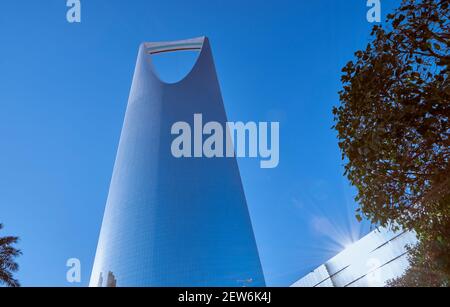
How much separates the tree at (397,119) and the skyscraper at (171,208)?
4097 centimetres

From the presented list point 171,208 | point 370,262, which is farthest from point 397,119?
point 171,208

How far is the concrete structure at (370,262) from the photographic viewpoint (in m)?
27.0

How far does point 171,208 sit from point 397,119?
48095mm

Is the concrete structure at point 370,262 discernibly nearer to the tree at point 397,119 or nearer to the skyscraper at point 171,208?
the skyscraper at point 171,208

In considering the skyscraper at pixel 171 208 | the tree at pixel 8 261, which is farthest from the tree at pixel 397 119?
the skyscraper at pixel 171 208

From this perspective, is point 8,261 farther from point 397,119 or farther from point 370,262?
point 370,262

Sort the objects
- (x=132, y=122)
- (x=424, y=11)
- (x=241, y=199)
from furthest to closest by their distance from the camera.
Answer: (x=132, y=122), (x=241, y=199), (x=424, y=11)

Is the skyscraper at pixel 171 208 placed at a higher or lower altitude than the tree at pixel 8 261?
higher

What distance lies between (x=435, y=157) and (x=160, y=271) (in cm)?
4510

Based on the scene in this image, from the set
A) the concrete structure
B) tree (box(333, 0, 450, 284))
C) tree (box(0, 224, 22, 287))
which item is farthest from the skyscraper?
tree (box(333, 0, 450, 284))

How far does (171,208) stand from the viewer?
170 feet
